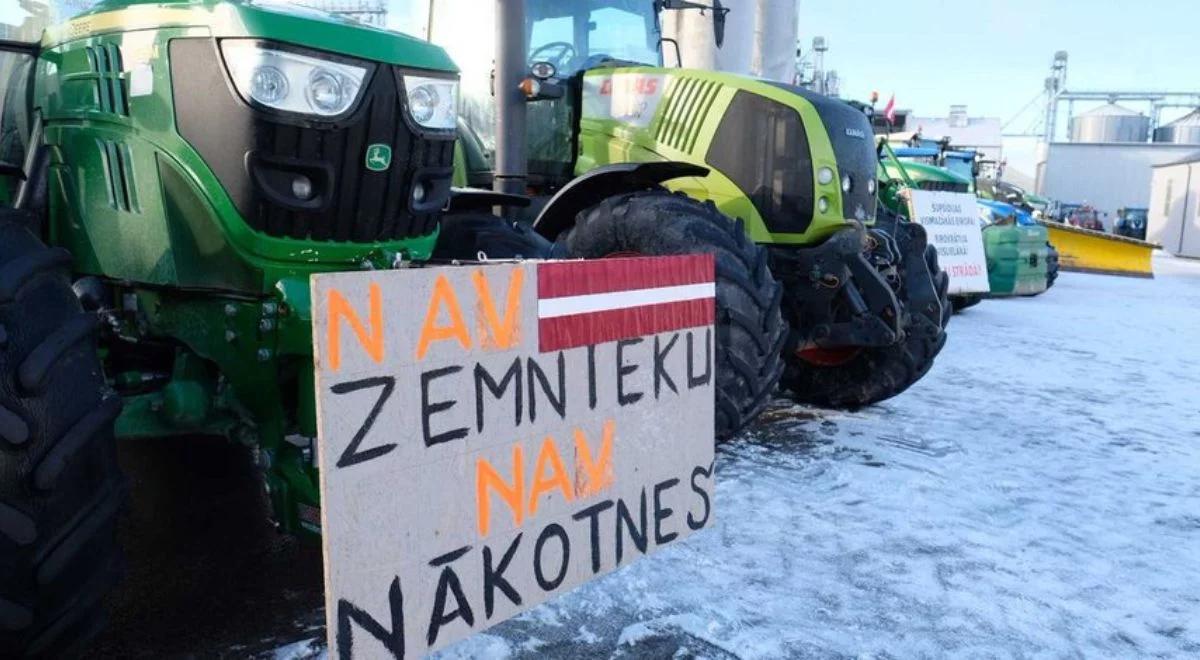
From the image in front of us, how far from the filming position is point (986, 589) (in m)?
2.94

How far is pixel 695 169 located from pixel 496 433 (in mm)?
2560

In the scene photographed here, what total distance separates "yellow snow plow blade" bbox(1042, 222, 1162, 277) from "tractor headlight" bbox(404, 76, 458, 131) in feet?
51.2

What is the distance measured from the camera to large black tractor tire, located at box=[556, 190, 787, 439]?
11.9ft

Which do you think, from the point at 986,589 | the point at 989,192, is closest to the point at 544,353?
the point at 986,589

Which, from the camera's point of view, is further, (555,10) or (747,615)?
(555,10)

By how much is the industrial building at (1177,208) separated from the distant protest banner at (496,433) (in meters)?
30.1

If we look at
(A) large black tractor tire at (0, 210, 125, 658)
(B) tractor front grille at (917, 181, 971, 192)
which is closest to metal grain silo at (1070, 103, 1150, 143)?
(B) tractor front grille at (917, 181, 971, 192)

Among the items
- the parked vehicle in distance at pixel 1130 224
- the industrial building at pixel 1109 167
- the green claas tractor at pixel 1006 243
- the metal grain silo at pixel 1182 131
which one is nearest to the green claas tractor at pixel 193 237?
the green claas tractor at pixel 1006 243

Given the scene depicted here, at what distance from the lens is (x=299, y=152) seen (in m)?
2.23

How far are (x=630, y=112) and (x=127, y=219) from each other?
2804 millimetres

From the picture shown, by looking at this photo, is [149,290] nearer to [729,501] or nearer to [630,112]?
[729,501]

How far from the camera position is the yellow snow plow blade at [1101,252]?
16.1 m

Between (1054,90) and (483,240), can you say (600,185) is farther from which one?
(1054,90)

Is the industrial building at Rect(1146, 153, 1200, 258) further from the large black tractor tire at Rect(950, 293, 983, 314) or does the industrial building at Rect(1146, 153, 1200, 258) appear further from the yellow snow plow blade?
the large black tractor tire at Rect(950, 293, 983, 314)
